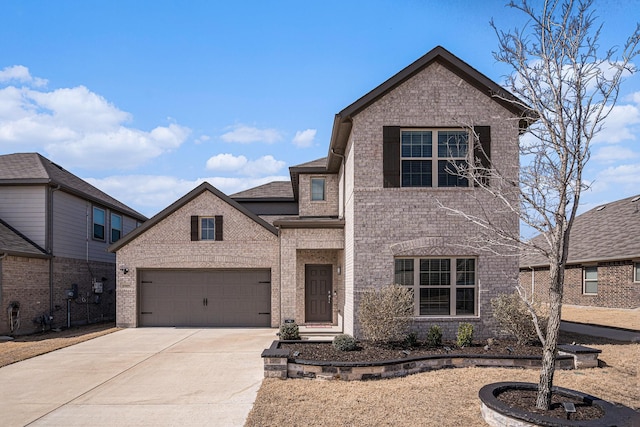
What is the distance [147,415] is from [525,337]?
25.9 ft

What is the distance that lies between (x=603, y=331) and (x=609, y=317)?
4478mm

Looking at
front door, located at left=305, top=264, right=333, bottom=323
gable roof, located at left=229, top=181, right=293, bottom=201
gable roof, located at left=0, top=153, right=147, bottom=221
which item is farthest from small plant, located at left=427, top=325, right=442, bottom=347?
gable roof, located at left=0, top=153, right=147, bottom=221

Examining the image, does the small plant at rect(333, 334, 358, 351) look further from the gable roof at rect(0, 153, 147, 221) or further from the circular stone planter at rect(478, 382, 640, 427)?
the gable roof at rect(0, 153, 147, 221)

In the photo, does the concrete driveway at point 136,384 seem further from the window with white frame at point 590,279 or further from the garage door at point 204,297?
the window with white frame at point 590,279

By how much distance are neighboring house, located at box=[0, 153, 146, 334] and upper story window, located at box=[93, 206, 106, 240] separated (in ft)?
0.14

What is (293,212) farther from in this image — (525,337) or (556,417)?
(556,417)

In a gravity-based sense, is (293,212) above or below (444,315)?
above

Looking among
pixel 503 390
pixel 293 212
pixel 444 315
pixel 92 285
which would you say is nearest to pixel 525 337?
pixel 444 315

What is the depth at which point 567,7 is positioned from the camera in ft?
21.8

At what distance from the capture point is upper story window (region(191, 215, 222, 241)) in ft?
53.2

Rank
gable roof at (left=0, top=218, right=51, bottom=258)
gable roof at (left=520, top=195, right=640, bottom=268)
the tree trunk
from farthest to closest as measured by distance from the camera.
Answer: gable roof at (left=520, top=195, right=640, bottom=268) → gable roof at (left=0, top=218, right=51, bottom=258) → the tree trunk

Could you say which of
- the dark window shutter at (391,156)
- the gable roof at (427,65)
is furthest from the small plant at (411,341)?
the gable roof at (427,65)

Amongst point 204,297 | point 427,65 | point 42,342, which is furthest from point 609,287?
point 42,342

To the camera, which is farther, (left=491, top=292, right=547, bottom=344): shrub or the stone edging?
(left=491, top=292, right=547, bottom=344): shrub
